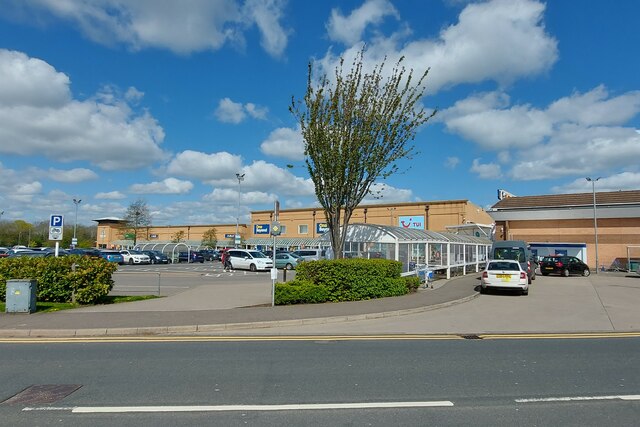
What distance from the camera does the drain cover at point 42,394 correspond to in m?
5.34

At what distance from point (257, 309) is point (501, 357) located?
6819 mm

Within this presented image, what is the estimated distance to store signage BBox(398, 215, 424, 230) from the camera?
6084 cm

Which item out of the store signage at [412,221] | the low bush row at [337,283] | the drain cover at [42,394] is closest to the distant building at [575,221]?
the store signage at [412,221]

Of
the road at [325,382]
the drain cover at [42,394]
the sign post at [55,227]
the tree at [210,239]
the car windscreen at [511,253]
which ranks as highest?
the tree at [210,239]

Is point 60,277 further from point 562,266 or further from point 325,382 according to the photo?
point 562,266

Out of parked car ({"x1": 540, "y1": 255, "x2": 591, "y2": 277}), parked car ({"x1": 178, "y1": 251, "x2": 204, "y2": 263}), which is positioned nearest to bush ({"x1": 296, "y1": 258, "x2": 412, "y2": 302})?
parked car ({"x1": 540, "y1": 255, "x2": 591, "y2": 277})

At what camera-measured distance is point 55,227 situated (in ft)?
49.1

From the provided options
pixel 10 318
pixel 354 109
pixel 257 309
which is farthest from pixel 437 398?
pixel 354 109

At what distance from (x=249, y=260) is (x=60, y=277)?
23.2 meters

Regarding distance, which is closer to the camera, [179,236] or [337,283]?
[337,283]

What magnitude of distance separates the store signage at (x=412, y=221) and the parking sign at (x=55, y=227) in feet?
163

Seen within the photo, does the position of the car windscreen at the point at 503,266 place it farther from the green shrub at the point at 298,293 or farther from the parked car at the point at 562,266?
the parked car at the point at 562,266

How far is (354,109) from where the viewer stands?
59.7 feet

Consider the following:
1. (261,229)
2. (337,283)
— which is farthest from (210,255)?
(337,283)
